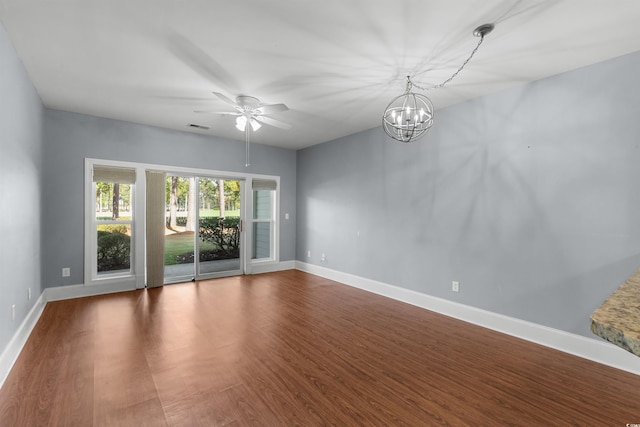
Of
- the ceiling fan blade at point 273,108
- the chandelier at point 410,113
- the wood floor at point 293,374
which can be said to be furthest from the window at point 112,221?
the chandelier at point 410,113

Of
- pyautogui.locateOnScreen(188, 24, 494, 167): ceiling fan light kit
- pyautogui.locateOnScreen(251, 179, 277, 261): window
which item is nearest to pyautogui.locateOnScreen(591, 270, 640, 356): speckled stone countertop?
pyautogui.locateOnScreen(188, 24, 494, 167): ceiling fan light kit

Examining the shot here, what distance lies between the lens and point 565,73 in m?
2.97

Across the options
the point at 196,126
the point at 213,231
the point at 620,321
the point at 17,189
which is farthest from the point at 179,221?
the point at 620,321

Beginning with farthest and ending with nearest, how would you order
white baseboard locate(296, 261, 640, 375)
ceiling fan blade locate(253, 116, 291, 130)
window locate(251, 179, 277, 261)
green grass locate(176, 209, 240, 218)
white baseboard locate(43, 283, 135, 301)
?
window locate(251, 179, 277, 261), green grass locate(176, 209, 240, 218), white baseboard locate(43, 283, 135, 301), ceiling fan blade locate(253, 116, 291, 130), white baseboard locate(296, 261, 640, 375)

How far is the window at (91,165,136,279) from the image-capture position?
4652mm

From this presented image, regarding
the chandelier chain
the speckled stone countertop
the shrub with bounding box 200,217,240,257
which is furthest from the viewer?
the shrub with bounding box 200,217,240,257

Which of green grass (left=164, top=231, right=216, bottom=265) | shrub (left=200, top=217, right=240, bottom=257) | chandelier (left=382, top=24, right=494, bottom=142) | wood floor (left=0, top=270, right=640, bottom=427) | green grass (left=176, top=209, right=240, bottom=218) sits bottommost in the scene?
wood floor (left=0, top=270, right=640, bottom=427)

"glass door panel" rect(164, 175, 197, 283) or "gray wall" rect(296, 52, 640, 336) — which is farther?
"glass door panel" rect(164, 175, 197, 283)

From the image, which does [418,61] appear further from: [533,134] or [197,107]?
[197,107]

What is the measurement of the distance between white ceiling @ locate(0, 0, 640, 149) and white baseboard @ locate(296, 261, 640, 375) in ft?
8.66

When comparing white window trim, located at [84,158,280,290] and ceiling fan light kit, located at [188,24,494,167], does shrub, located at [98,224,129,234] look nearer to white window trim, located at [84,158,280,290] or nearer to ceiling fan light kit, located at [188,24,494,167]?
white window trim, located at [84,158,280,290]

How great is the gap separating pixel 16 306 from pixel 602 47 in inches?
227

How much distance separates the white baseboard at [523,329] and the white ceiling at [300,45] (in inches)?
104

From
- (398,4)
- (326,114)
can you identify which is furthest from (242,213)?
(398,4)
